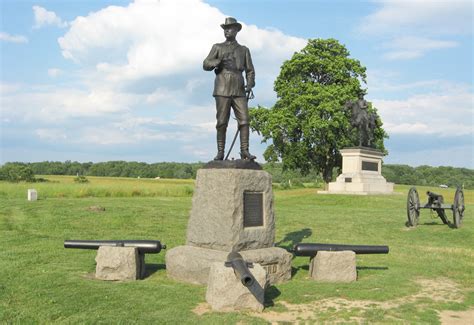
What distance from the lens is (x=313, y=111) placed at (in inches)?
1292

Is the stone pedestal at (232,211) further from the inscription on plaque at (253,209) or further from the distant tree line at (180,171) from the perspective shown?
the distant tree line at (180,171)

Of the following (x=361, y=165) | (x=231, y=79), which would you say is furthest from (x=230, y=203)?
(x=361, y=165)

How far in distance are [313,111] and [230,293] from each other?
90.9ft

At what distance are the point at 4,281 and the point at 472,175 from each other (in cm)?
7529

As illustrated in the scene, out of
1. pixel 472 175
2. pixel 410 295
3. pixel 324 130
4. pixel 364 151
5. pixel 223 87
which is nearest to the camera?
pixel 410 295

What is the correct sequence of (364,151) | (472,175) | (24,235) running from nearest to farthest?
(24,235)
(364,151)
(472,175)

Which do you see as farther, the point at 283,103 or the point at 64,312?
the point at 283,103

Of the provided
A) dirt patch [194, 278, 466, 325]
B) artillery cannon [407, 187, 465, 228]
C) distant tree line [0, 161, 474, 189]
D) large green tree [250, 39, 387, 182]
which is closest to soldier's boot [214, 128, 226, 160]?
dirt patch [194, 278, 466, 325]

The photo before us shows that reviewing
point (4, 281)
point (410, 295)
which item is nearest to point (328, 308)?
point (410, 295)

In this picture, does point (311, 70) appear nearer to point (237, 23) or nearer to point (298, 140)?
point (298, 140)

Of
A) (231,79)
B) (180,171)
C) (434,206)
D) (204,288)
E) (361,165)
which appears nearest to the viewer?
(204,288)

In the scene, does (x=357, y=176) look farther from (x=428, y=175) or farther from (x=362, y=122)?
(x=428, y=175)

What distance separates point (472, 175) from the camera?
234ft

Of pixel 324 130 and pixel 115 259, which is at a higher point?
pixel 324 130
